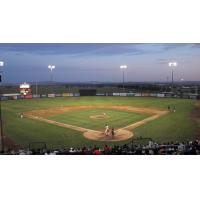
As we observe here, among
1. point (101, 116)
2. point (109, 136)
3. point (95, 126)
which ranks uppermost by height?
point (101, 116)

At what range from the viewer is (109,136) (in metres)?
21.3

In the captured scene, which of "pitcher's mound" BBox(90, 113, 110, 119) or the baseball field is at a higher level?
"pitcher's mound" BBox(90, 113, 110, 119)

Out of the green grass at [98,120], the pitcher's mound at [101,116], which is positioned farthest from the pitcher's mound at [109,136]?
the pitcher's mound at [101,116]

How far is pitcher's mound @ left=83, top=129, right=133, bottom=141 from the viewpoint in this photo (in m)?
20.8

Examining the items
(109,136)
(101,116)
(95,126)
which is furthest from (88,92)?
(109,136)

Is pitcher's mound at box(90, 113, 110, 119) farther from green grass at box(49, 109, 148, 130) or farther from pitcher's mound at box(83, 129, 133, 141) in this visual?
pitcher's mound at box(83, 129, 133, 141)

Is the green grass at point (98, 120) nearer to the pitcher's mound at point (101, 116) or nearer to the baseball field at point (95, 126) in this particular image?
the baseball field at point (95, 126)

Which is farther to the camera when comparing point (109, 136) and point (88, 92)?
point (88, 92)

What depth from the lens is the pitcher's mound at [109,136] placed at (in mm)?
20797

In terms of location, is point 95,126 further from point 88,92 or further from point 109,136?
point 88,92

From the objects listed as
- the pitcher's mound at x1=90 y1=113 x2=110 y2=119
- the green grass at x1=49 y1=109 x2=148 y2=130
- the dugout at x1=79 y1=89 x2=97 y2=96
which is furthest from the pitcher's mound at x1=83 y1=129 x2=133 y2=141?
the dugout at x1=79 y1=89 x2=97 y2=96

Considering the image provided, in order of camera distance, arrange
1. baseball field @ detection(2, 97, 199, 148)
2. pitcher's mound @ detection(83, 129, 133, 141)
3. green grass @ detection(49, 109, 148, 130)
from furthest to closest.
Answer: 1. green grass @ detection(49, 109, 148, 130)
2. pitcher's mound @ detection(83, 129, 133, 141)
3. baseball field @ detection(2, 97, 199, 148)

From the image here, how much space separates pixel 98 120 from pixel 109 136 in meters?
6.40

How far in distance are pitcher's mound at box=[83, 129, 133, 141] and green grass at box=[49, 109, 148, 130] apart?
1.77 metres
